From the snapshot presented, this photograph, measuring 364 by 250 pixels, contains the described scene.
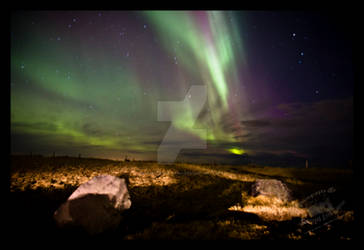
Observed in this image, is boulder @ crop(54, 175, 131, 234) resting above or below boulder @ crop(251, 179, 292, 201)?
above

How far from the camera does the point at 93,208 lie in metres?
6.07

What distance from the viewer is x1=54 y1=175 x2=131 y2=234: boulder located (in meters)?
5.98

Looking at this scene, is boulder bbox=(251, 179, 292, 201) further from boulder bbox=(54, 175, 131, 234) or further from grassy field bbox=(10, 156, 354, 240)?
boulder bbox=(54, 175, 131, 234)

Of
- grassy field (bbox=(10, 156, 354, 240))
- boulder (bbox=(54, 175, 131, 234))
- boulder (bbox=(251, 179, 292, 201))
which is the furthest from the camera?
boulder (bbox=(251, 179, 292, 201))

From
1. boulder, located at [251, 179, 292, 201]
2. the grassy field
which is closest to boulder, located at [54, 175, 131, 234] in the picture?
the grassy field

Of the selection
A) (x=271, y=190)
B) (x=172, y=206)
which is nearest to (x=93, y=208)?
(x=172, y=206)

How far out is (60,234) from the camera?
5906mm

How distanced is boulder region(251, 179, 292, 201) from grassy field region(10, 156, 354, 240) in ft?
1.22

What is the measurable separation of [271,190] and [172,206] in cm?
515

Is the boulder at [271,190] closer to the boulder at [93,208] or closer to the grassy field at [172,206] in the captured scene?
the grassy field at [172,206]

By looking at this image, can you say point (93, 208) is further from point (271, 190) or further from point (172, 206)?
point (271, 190)

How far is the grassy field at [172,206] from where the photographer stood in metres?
6.10

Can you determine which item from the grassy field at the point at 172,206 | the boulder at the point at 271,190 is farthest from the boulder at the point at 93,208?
the boulder at the point at 271,190

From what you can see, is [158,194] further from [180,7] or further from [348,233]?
[180,7]
